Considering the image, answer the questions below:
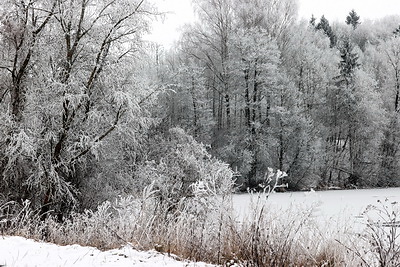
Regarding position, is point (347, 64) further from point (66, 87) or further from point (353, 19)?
point (353, 19)

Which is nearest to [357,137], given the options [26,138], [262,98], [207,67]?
[262,98]

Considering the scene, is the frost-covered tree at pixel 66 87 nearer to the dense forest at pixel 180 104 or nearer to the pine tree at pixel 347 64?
the dense forest at pixel 180 104

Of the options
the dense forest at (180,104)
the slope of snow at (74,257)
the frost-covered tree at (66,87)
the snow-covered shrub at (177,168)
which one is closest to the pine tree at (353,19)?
the dense forest at (180,104)

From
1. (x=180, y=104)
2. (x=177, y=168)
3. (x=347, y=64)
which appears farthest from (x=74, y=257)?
(x=347, y=64)

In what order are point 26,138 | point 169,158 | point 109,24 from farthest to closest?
point 169,158 < point 109,24 < point 26,138

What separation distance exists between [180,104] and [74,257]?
25528 mm

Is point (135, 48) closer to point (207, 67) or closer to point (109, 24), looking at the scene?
point (109, 24)

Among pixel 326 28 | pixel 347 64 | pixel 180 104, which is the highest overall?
pixel 326 28

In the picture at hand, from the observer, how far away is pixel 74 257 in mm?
3615

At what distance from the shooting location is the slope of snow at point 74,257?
3.43m

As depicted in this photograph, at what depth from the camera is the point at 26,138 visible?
10.4 m

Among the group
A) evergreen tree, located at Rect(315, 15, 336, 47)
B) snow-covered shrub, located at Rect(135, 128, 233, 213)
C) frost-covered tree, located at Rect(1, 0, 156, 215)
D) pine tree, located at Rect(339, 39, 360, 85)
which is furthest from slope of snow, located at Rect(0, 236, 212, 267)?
evergreen tree, located at Rect(315, 15, 336, 47)

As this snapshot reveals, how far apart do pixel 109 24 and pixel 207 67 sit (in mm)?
19901

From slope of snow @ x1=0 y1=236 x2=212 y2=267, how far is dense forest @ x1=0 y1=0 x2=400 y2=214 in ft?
7.73
